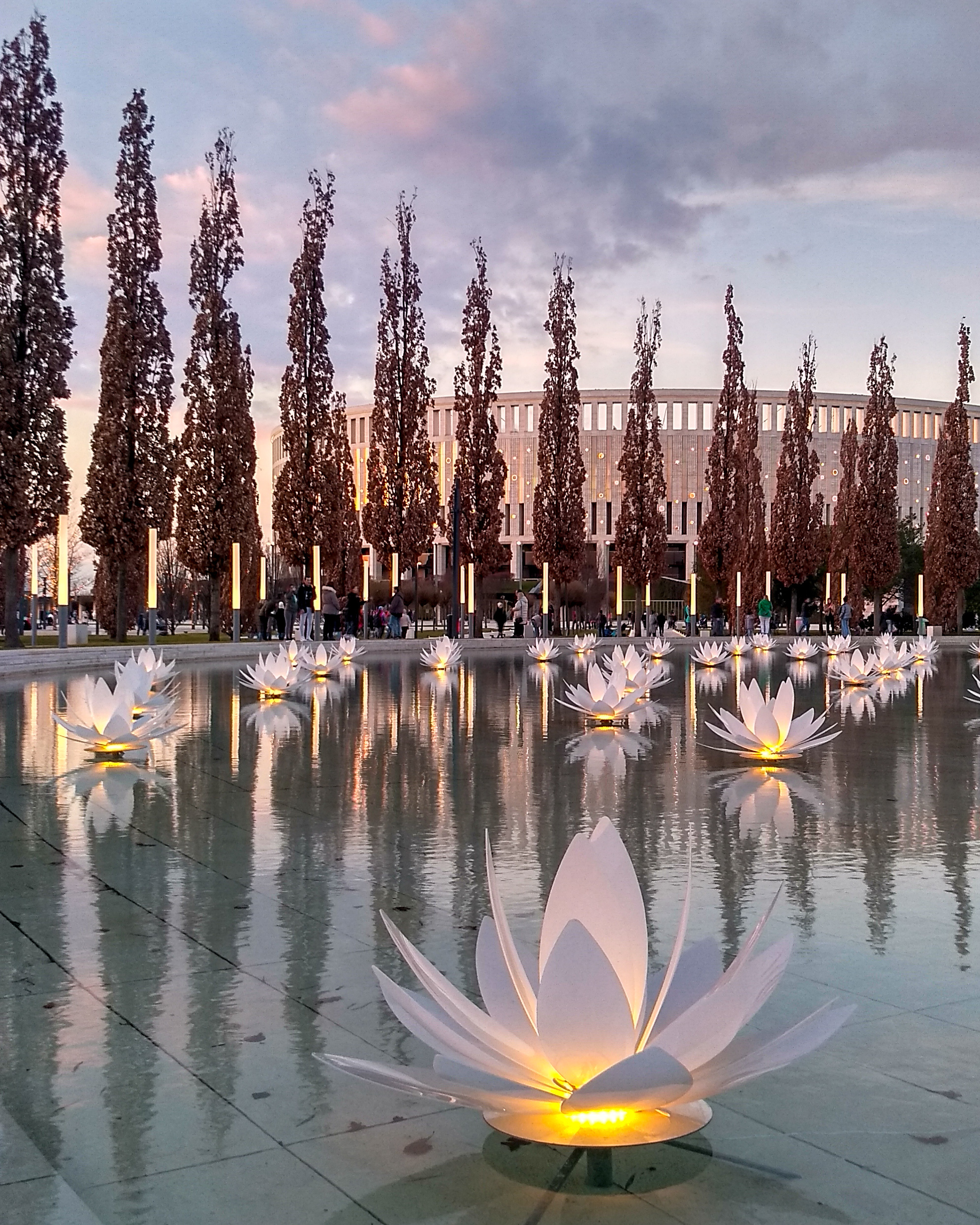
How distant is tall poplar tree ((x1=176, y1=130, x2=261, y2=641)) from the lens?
1345 inches

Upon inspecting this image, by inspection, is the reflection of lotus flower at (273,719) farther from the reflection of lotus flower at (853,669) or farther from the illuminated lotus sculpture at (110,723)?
the reflection of lotus flower at (853,669)

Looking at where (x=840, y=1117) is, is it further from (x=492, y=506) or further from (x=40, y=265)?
(x=492, y=506)

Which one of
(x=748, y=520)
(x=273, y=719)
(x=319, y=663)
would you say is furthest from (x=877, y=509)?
(x=273, y=719)

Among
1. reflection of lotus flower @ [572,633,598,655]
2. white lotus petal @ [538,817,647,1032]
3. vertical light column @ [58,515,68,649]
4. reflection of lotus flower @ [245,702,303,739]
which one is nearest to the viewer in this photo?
white lotus petal @ [538,817,647,1032]

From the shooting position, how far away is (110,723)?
799 centimetres

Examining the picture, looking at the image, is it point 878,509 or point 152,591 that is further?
point 878,509

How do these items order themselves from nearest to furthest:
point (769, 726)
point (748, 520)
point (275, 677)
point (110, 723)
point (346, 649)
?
point (110, 723) → point (769, 726) → point (275, 677) → point (346, 649) → point (748, 520)

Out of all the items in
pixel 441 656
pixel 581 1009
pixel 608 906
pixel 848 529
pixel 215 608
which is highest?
pixel 848 529

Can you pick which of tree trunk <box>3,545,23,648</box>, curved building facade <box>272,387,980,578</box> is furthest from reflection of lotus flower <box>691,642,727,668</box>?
curved building facade <box>272,387,980,578</box>

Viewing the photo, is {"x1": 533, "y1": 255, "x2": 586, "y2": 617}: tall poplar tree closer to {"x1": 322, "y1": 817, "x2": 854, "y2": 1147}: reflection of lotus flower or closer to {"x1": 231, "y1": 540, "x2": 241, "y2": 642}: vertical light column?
{"x1": 231, "y1": 540, "x2": 241, "y2": 642}: vertical light column

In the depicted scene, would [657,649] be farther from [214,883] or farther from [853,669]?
[214,883]

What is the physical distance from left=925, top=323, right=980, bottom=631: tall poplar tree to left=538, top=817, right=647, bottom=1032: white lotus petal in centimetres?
5241

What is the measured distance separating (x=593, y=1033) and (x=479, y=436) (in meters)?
41.1

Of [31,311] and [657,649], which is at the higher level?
[31,311]
